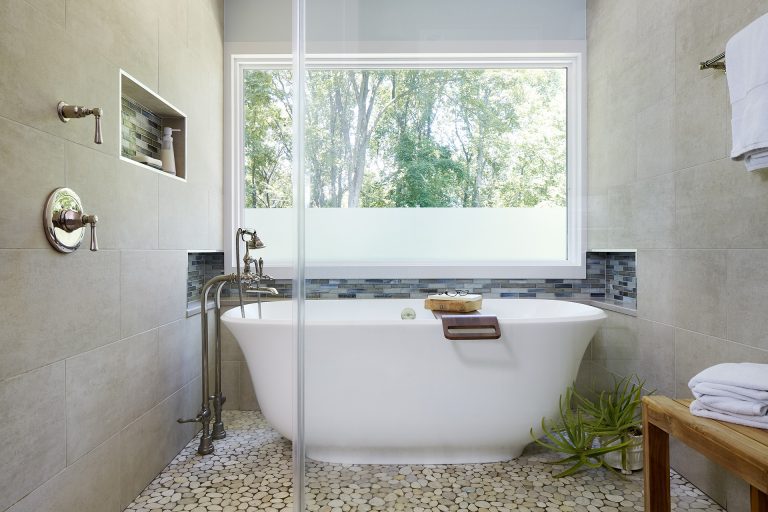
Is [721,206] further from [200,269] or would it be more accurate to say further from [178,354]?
Result: [200,269]

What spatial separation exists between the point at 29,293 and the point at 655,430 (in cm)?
209

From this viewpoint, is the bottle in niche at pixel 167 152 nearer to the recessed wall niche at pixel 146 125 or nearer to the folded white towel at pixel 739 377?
the recessed wall niche at pixel 146 125

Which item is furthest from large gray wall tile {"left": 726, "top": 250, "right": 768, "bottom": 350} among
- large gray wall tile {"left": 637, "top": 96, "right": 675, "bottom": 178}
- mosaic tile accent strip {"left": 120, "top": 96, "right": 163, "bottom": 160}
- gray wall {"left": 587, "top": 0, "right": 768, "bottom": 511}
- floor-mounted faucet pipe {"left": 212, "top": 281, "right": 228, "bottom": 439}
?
mosaic tile accent strip {"left": 120, "top": 96, "right": 163, "bottom": 160}

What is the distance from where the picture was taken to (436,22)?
184cm

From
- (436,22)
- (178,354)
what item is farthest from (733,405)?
(178,354)

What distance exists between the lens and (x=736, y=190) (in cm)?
149

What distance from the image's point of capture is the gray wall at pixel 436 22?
1701 millimetres

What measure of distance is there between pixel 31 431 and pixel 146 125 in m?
1.58

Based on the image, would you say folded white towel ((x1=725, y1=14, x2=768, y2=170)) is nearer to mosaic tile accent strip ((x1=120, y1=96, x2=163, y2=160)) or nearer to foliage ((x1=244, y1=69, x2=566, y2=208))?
foliage ((x1=244, y1=69, x2=566, y2=208))

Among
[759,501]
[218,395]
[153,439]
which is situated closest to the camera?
[759,501]

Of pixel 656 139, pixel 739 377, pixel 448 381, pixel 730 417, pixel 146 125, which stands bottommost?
pixel 448 381

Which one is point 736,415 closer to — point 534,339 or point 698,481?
point 698,481

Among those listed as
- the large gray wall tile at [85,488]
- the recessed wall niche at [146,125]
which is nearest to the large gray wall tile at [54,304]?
the large gray wall tile at [85,488]

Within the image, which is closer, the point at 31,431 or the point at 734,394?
the point at 734,394
